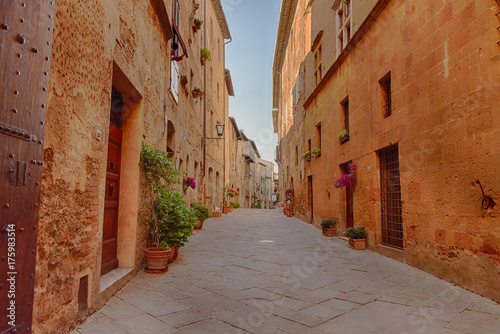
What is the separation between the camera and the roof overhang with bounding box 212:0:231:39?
16.4m

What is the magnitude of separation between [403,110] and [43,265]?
5386mm

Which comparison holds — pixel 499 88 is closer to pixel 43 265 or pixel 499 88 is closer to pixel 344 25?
pixel 43 265

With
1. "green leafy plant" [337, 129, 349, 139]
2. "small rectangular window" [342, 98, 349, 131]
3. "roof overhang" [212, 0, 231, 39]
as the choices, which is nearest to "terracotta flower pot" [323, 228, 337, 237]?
"green leafy plant" [337, 129, 349, 139]

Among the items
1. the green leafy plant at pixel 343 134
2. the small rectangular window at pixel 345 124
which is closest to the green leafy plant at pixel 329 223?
the small rectangular window at pixel 345 124

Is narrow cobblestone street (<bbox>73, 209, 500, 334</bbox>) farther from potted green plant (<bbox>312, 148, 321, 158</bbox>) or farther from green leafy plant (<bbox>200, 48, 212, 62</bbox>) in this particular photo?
green leafy plant (<bbox>200, 48, 212, 62</bbox>)

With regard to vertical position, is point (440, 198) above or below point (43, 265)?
above

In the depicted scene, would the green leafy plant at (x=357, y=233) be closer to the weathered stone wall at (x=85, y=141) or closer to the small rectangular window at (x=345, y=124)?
the small rectangular window at (x=345, y=124)

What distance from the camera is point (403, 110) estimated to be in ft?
17.8

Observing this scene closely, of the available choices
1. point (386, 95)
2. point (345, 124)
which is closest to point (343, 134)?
point (345, 124)

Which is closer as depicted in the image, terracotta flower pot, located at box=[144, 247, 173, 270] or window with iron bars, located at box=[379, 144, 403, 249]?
terracotta flower pot, located at box=[144, 247, 173, 270]

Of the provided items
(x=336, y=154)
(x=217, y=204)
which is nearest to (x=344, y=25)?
(x=336, y=154)

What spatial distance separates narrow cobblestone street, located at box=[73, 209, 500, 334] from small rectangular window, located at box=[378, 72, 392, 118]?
2.88 metres

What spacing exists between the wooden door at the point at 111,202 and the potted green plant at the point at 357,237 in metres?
4.74

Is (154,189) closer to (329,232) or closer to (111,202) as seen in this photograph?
(111,202)
